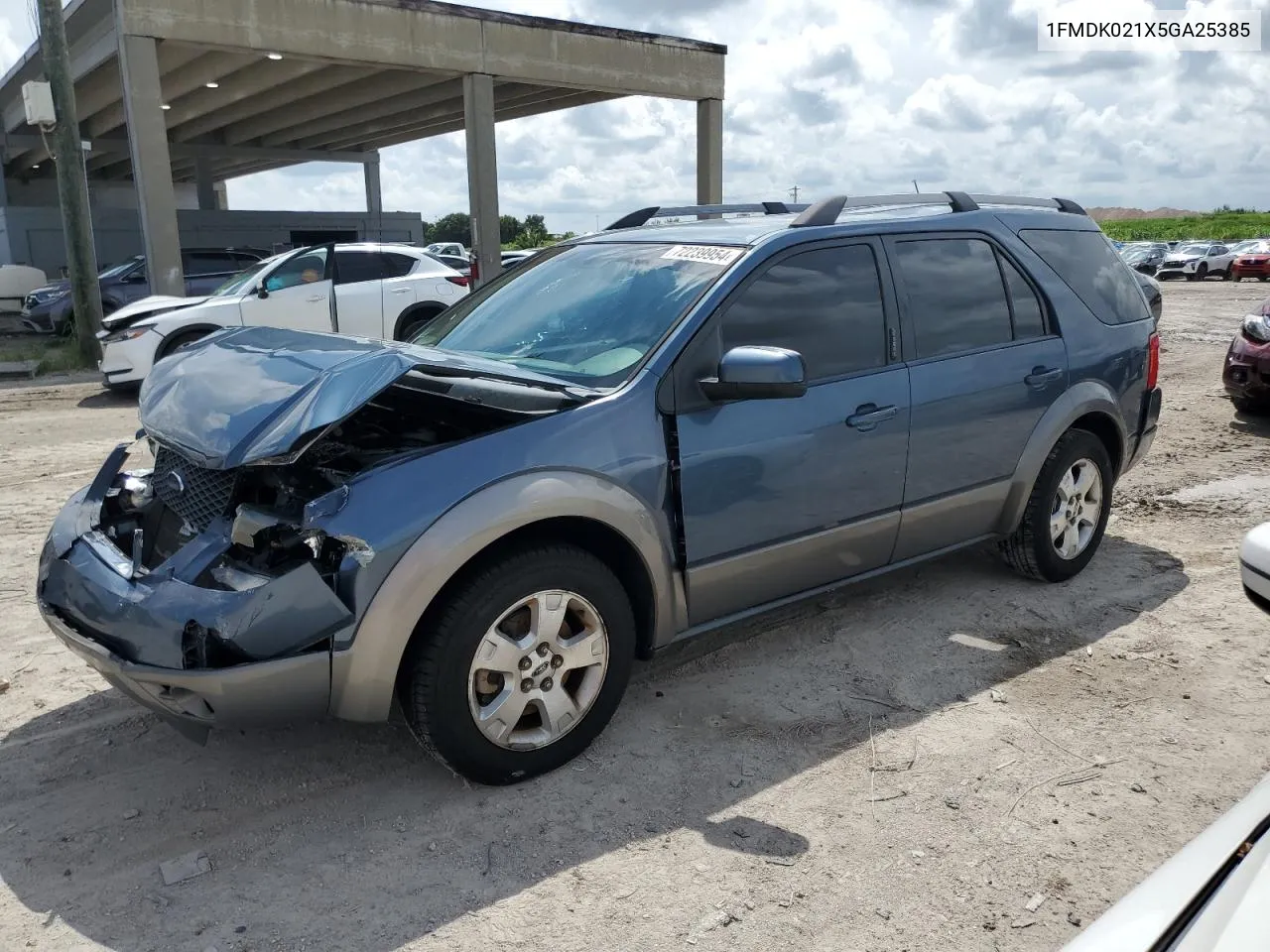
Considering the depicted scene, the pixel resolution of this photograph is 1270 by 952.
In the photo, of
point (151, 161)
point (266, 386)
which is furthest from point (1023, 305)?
point (151, 161)

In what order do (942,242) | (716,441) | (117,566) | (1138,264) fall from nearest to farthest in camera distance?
(117,566) < (716,441) < (942,242) < (1138,264)

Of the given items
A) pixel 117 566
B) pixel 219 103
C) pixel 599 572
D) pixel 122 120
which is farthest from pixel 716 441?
pixel 122 120

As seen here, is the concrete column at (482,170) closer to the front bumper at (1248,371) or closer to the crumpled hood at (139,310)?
the crumpled hood at (139,310)

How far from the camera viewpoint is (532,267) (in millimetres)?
4652

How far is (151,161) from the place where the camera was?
14945 millimetres

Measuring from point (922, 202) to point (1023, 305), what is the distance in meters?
0.68

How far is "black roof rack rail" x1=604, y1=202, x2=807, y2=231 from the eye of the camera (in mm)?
4809

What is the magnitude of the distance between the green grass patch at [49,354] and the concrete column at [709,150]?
40.5 feet

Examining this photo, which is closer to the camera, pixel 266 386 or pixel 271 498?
pixel 266 386

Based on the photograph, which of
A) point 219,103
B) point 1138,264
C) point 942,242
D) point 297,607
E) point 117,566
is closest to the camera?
point 297,607

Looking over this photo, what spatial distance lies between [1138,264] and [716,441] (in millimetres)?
42006

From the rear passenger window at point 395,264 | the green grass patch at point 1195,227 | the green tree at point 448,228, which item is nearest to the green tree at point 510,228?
the green tree at point 448,228

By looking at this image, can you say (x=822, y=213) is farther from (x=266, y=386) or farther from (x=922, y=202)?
(x=266, y=386)

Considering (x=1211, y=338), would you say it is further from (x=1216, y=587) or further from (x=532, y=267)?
(x=532, y=267)
